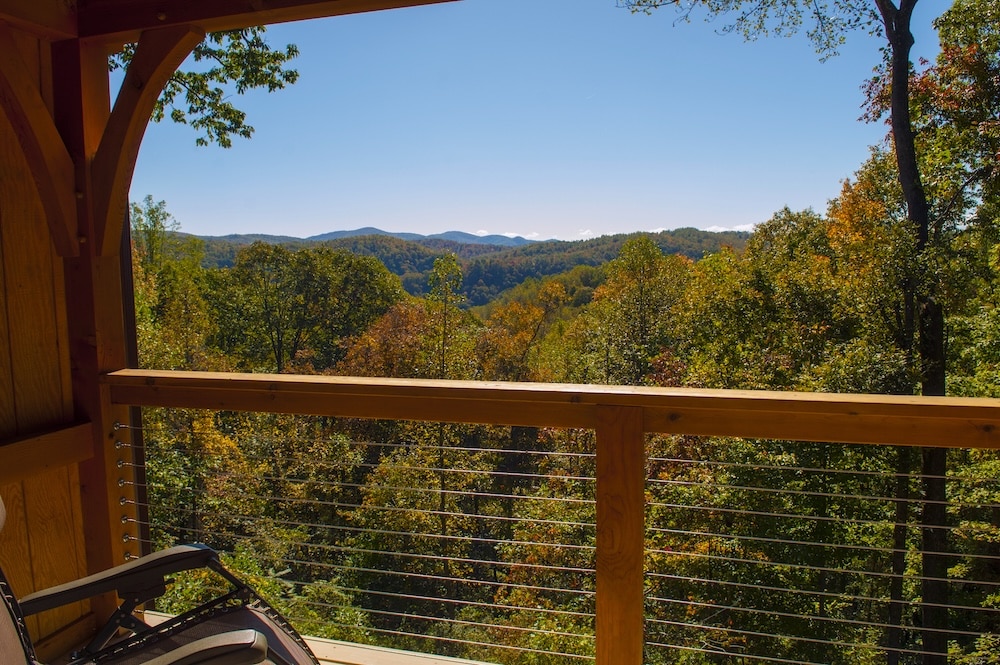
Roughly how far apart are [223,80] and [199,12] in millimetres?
7010

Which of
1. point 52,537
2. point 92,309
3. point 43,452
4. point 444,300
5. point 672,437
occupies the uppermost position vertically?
point 92,309

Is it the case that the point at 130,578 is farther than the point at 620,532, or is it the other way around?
the point at 620,532

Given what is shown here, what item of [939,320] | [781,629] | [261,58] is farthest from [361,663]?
[781,629]

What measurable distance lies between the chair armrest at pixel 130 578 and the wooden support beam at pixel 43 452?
535 mm

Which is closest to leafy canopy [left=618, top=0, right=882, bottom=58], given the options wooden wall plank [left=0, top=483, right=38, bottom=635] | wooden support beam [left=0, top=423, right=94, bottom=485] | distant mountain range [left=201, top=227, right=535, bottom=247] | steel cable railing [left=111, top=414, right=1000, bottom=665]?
steel cable railing [left=111, top=414, right=1000, bottom=665]

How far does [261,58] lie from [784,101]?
20385 mm

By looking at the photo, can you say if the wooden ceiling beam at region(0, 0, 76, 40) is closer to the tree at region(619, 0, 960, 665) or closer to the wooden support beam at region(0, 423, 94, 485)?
the wooden support beam at region(0, 423, 94, 485)

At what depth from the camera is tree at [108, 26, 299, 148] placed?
7648 mm

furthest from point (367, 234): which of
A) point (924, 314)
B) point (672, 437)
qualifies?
point (924, 314)

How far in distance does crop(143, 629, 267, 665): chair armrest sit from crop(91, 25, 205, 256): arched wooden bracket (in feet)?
4.79

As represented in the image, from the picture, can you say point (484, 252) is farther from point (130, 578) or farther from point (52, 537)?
point (130, 578)

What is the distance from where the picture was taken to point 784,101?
74.0ft

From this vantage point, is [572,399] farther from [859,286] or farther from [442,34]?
[442,34]

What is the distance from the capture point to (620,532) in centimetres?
155
